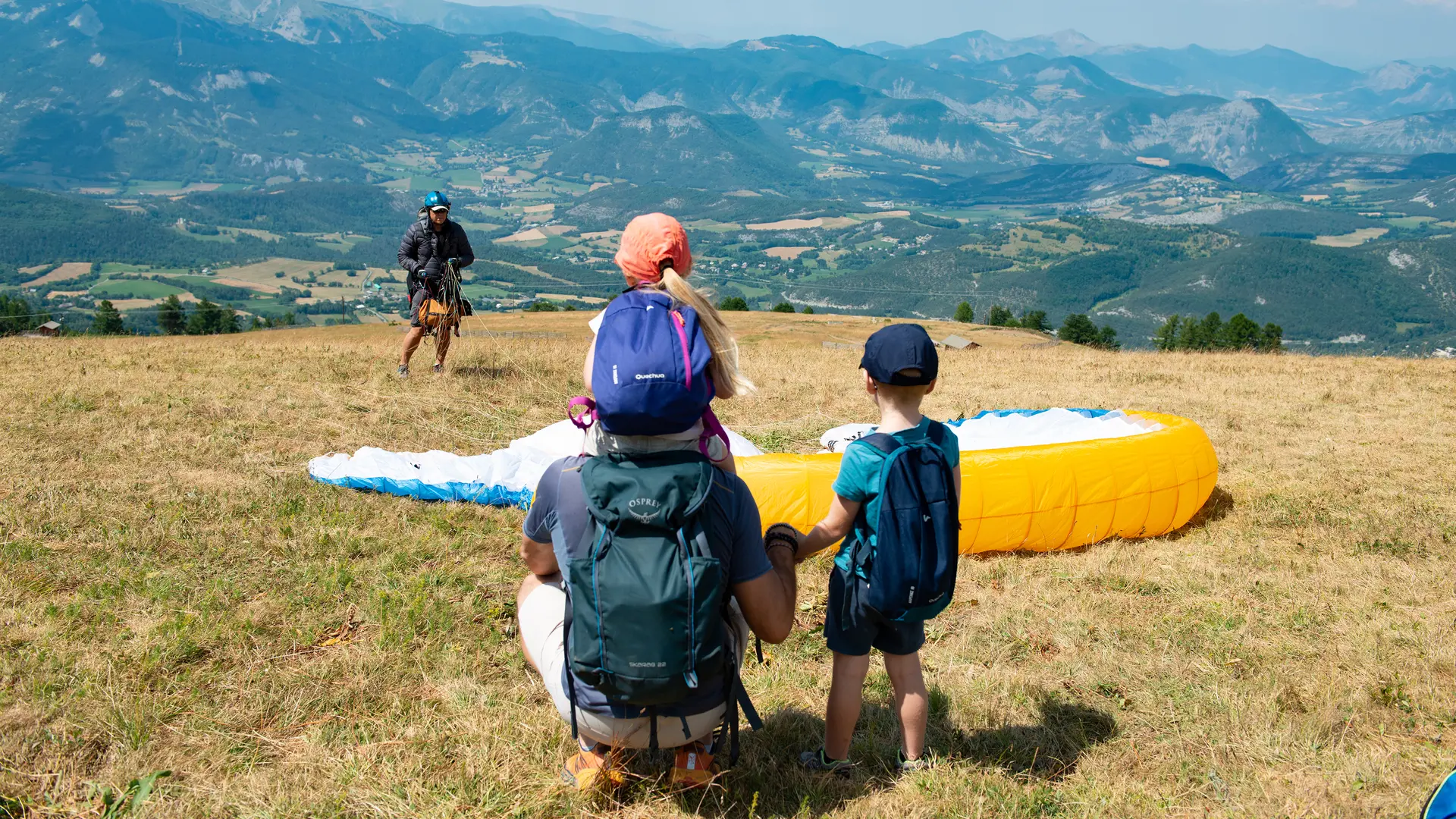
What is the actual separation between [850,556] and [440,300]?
355 inches

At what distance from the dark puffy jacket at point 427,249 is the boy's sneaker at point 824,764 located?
8828 millimetres

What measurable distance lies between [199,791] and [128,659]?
4.39 ft

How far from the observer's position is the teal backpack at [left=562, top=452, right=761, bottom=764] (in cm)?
290

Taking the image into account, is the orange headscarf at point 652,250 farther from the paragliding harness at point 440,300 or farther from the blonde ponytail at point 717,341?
the paragliding harness at point 440,300

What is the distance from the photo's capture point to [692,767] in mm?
3486

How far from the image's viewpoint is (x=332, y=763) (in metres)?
3.75

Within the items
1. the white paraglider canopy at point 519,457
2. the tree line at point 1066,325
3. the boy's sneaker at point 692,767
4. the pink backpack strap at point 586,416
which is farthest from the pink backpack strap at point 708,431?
the tree line at point 1066,325

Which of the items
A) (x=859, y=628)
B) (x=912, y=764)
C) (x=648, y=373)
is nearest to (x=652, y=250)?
(x=648, y=373)

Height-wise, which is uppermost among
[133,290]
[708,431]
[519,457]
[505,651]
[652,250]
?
[133,290]

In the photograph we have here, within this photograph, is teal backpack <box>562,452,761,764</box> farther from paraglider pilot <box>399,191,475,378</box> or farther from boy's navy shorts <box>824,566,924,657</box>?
paraglider pilot <box>399,191,475,378</box>

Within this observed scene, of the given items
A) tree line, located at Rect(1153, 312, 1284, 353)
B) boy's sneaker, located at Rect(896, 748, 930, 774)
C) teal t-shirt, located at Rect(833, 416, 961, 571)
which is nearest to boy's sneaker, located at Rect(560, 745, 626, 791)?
boy's sneaker, located at Rect(896, 748, 930, 774)

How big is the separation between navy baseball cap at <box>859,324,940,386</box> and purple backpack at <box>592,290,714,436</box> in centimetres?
69

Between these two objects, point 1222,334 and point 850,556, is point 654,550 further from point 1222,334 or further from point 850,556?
point 1222,334

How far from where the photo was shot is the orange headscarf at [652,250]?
3.41 meters
